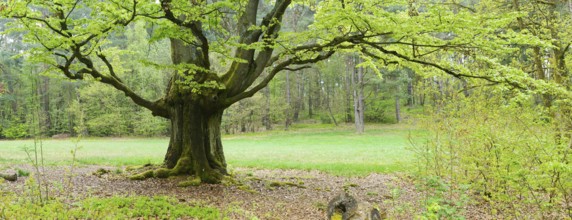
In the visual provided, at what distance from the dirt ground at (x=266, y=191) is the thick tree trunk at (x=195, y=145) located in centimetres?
39

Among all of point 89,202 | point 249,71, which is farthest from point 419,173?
point 89,202

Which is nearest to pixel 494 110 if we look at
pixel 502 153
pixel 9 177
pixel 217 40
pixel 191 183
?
pixel 502 153

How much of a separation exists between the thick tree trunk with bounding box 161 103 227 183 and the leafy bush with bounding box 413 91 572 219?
5161mm

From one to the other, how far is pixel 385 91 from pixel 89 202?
40.4 metres

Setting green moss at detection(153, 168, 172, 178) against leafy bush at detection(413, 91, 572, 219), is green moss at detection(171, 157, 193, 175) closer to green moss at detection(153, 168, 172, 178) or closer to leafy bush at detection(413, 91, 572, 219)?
green moss at detection(153, 168, 172, 178)

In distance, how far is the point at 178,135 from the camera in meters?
10.1

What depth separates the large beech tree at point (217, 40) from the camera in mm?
6562

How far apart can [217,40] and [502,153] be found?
5546 millimetres

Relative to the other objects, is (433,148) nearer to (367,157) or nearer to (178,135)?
(178,135)

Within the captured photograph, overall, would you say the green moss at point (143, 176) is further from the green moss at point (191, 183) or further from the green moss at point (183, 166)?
the green moss at point (191, 183)

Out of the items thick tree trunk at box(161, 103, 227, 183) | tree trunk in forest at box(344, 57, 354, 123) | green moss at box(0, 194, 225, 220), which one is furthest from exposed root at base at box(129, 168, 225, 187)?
tree trunk in forest at box(344, 57, 354, 123)

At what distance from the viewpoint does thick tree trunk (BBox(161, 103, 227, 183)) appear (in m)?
9.62

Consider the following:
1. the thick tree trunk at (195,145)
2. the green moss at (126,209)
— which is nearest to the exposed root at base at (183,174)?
the thick tree trunk at (195,145)

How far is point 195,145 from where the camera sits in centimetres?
964
